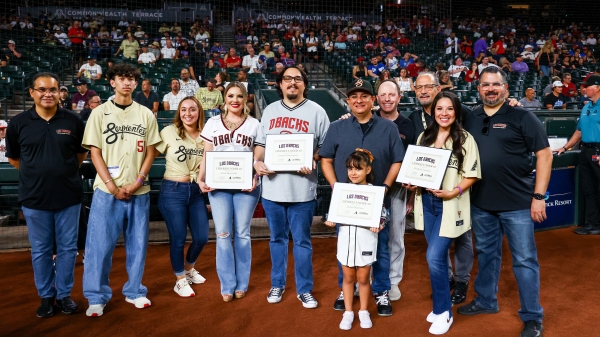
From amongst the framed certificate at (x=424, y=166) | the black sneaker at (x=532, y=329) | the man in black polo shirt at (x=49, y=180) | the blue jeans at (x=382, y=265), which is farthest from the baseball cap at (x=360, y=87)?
the man in black polo shirt at (x=49, y=180)

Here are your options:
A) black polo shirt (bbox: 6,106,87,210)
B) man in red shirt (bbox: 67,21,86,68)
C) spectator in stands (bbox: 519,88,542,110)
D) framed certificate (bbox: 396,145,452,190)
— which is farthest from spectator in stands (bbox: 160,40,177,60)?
framed certificate (bbox: 396,145,452,190)

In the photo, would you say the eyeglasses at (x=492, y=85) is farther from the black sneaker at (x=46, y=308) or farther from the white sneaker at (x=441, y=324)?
the black sneaker at (x=46, y=308)

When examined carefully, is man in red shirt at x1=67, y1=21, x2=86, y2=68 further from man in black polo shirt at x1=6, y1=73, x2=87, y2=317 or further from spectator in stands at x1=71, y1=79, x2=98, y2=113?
man in black polo shirt at x1=6, y1=73, x2=87, y2=317

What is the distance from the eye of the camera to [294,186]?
4109 mm

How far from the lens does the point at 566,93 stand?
13484 millimetres

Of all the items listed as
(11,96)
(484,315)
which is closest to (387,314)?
(484,315)

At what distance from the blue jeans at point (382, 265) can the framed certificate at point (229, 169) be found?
0.98m

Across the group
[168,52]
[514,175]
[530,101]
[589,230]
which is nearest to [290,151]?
[514,175]

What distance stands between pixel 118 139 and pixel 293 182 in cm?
134

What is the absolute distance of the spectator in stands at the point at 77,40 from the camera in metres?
14.0

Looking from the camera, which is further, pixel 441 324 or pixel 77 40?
pixel 77 40

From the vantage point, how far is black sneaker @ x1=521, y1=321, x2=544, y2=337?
3570mm

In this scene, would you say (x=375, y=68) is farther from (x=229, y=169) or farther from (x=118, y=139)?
(x=118, y=139)

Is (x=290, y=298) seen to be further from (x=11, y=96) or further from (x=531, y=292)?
(x=11, y=96)
